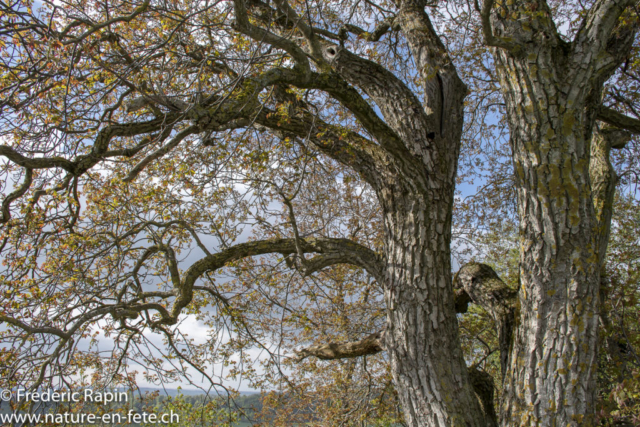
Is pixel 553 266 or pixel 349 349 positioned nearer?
pixel 553 266

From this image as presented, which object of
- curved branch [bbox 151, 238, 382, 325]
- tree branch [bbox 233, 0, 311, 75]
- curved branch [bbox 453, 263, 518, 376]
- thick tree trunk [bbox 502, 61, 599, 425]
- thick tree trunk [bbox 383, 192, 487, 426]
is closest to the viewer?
thick tree trunk [bbox 502, 61, 599, 425]

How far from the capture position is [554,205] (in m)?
3.72

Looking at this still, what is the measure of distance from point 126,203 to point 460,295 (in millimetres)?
3962

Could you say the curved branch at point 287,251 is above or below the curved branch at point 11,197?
below

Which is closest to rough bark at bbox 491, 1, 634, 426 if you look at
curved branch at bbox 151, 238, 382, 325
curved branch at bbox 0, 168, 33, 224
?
curved branch at bbox 151, 238, 382, 325

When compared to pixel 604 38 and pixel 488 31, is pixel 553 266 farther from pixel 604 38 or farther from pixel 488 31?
pixel 604 38

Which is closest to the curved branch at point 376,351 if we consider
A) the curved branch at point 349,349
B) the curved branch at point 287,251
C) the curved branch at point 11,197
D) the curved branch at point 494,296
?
the curved branch at point 349,349

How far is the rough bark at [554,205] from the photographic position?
3.47 m

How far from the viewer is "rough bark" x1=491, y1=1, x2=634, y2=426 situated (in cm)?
347

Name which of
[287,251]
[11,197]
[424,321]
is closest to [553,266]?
[424,321]

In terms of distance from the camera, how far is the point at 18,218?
430 cm

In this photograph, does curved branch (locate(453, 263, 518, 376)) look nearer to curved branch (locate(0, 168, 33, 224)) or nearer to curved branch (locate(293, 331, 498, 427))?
curved branch (locate(293, 331, 498, 427))

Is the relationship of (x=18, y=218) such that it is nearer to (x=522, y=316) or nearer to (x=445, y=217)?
(x=445, y=217)

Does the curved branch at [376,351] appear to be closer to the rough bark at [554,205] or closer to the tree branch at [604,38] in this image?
the rough bark at [554,205]
